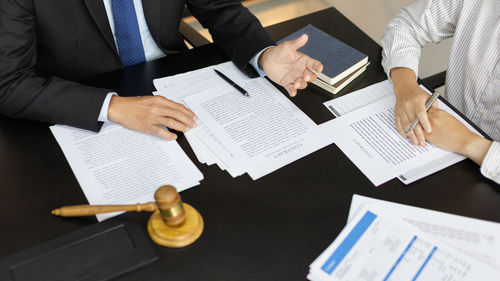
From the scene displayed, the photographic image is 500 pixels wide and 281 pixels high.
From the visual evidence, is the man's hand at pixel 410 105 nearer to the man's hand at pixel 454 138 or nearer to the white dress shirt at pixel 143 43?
the man's hand at pixel 454 138

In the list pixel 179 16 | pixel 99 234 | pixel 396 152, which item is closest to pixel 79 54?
pixel 179 16

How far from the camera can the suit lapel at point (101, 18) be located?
1.38m

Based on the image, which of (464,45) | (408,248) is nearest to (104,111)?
(408,248)

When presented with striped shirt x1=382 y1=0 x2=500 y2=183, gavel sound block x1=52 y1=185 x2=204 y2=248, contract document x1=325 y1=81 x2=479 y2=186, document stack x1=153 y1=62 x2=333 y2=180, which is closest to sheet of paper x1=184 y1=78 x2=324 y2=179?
document stack x1=153 y1=62 x2=333 y2=180

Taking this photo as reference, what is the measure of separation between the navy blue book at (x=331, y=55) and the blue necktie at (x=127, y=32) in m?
0.53

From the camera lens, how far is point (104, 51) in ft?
5.03

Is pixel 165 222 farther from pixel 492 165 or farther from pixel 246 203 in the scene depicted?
pixel 492 165

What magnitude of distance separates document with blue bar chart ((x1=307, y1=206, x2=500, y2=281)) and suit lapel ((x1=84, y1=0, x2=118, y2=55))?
1.03 meters

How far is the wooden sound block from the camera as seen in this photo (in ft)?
3.06

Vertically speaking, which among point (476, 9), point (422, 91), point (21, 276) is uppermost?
point (476, 9)

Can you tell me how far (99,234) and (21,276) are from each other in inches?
6.5

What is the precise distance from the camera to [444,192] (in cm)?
106

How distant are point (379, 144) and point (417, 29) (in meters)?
0.59

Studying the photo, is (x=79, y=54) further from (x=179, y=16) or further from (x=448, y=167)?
(x=448, y=167)
